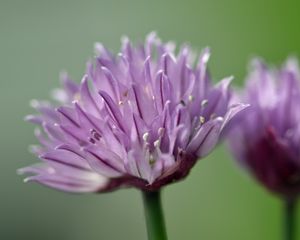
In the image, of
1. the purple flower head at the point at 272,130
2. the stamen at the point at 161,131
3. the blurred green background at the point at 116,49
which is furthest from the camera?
the blurred green background at the point at 116,49

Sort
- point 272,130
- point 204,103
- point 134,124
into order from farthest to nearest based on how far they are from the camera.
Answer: point 272,130, point 204,103, point 134,124

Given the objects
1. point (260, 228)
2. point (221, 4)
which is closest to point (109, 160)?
point (260, 228)

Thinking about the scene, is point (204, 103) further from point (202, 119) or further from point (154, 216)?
point (154, 216)

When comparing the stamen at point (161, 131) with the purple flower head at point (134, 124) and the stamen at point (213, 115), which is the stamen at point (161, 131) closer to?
the purple flower head at point (134, 124)

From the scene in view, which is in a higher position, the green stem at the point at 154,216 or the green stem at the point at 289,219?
the green stem at the point at 154,216

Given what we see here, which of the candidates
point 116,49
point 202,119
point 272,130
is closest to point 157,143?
point 202,119

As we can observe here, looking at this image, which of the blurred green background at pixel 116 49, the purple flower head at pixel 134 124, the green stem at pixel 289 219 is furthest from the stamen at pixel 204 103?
the blurred green background at pixel 116 49

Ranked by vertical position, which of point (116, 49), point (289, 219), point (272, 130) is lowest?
point (289, 219)
